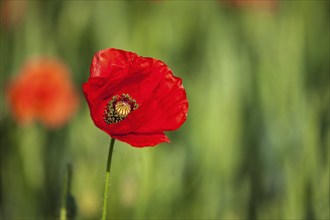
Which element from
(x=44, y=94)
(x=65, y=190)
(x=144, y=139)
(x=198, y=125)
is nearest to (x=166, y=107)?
(x=144, y=139)

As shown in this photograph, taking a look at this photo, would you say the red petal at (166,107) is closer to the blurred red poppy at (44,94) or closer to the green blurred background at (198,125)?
the green blurred background at (198,125)

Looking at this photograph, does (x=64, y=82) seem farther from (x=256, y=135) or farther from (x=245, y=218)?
(x=245, y=218)

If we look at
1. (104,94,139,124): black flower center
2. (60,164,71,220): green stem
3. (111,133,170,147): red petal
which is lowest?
(60,164,71,220): green stem

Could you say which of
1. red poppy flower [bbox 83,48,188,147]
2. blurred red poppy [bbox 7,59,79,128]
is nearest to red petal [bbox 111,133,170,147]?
red poppy flower [bbox 83,48,188,147]

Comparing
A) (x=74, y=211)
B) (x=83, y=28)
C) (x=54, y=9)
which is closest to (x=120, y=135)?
(x=74, y=211)

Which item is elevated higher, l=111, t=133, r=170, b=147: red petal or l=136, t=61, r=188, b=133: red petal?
l=136, t=61, r=188, b=133: red petal

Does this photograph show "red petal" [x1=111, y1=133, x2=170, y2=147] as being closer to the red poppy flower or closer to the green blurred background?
the red poppy flower
